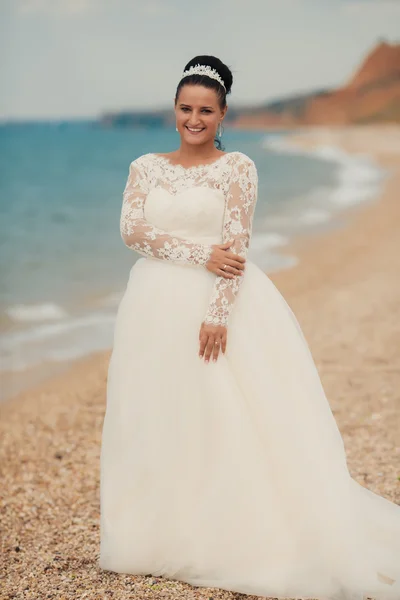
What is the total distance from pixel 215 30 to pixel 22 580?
2619cm

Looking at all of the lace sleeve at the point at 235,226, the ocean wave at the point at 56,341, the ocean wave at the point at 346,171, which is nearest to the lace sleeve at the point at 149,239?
the lace sleeve at the point at 235,226

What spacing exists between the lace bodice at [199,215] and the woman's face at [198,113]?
0.37 ft

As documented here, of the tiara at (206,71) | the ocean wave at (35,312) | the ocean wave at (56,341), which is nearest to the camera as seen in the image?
the tiara at (206,71)

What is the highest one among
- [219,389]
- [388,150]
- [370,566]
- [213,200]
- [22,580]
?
[388,150]

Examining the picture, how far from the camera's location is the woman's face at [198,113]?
272 centimetres

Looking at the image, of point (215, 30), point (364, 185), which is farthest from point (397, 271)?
point (215, 30)

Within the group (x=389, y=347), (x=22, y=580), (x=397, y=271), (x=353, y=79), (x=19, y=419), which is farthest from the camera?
(x=353, y=79)

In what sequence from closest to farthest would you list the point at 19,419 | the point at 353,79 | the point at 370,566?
the point at 370,566, the point at 19,419, the point at 353,79

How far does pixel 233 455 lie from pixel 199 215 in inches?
36.3

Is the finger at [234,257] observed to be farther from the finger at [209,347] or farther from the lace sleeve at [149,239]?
the finger at [209,347]

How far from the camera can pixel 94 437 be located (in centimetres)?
482

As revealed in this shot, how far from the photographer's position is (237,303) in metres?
2.72

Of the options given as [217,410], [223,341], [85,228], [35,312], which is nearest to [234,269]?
[223,341]

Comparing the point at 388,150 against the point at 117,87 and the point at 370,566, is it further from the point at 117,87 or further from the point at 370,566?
the point at 370,566
